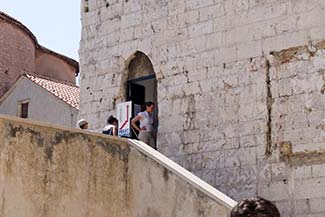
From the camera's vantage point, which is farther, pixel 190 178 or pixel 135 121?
pixel 135 121

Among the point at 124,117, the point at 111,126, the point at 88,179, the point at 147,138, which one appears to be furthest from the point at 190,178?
the point at 124,117

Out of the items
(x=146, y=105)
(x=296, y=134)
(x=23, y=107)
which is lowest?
(x=296, y=134)

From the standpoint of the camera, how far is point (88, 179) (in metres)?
7.06

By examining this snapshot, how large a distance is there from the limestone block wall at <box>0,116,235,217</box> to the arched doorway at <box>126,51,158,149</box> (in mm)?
2501

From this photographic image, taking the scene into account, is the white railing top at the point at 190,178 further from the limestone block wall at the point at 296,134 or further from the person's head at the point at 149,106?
the person's head at the point at 149,106

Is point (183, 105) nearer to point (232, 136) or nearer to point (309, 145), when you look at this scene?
point (232, 136)

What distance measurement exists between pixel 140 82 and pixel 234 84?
2116mm

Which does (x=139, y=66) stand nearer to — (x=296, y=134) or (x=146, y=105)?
(x=146, y=105)

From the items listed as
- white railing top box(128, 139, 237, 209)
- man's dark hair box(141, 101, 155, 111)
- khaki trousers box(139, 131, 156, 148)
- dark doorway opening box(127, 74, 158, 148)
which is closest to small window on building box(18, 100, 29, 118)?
dark doorway opening box(127, 74, 158, 148)

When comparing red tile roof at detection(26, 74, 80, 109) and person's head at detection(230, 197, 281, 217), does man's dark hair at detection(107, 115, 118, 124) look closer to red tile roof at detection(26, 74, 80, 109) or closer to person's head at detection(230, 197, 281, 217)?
person's head at detection(230, 197, 281, 217)

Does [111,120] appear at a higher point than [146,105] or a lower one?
lower

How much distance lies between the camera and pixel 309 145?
7.82m

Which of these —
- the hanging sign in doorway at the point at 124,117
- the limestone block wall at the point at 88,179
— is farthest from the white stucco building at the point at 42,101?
the limestone block wall at the point at 88,179

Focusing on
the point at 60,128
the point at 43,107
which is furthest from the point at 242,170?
the point at 43,107
